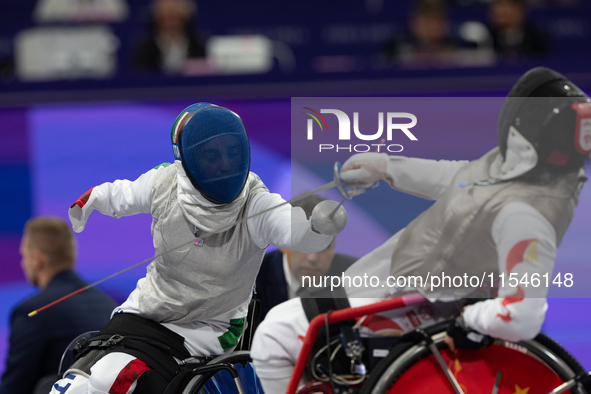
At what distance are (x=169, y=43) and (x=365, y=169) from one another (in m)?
3.78

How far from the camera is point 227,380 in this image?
1.89 meters

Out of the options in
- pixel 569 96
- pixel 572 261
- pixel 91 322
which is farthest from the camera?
pixel 91 322

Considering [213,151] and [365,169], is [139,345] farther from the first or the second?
[365,169]

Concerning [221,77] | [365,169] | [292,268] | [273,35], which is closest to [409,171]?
[365,169]

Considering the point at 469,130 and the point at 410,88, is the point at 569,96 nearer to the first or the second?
the point at 469,130

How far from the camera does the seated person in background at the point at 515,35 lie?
4.79m

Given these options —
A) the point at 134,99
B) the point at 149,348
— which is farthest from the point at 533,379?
the point at 134,99

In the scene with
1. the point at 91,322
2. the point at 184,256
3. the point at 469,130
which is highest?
the point at 469,130

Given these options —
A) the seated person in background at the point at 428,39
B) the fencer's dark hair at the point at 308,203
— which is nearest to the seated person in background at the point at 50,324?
the fencer's dark hair at the point at 308,203

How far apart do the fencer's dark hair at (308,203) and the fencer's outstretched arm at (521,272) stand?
426mm

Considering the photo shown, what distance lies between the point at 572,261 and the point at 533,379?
300 millimetres

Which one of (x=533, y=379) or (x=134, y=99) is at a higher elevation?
(x=134, y=99)

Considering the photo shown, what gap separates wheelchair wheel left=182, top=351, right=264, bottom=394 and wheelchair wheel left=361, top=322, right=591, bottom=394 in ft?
1.36

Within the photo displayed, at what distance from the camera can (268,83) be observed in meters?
3.61
